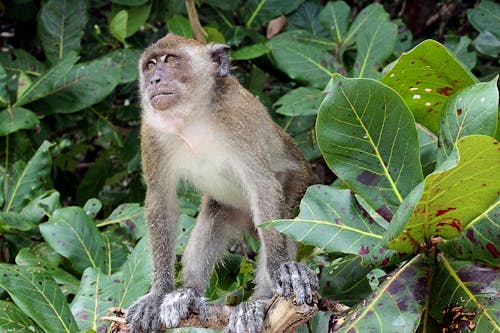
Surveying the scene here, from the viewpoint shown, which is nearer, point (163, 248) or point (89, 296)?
point (89, 296)

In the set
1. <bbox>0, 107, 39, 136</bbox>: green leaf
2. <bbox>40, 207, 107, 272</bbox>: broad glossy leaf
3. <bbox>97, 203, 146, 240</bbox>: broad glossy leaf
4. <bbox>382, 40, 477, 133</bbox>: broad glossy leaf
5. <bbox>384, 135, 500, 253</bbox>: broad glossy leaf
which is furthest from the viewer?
<bbox>0, 107, 39, 136</bbox>: green leaf

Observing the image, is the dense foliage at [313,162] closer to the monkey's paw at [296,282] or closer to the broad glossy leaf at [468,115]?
the broad glossy leaf at [468,115]

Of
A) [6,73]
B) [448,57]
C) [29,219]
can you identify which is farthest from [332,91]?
[6,73]

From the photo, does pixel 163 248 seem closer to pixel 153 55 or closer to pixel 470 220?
pixel 153 55

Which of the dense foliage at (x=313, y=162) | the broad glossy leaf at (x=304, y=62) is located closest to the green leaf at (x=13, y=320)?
Answer: the dense foliage at (x=313, y=162)

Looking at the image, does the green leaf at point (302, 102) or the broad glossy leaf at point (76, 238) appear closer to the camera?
the broad glossy leaf at point (76, 238)

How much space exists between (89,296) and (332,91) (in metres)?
2.01

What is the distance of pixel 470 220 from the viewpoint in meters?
2.86

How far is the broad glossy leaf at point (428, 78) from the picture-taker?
316cm

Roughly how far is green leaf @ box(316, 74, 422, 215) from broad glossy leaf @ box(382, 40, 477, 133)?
1.20 feet

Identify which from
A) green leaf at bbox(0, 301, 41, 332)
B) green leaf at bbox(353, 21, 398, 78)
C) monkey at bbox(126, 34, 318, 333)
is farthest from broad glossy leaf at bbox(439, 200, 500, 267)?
green leaf at bbox(353, 21, 398, 78)

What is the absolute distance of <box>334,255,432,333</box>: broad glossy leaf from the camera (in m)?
2.76

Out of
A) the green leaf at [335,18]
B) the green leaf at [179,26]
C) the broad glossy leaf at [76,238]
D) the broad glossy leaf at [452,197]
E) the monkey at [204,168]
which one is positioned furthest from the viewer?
the green leaf at [335,18]

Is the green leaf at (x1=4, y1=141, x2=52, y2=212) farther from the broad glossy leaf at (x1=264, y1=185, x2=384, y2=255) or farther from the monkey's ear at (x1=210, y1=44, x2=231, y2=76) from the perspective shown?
the broad glossy leaf at (x1=264, y1=185, x2=384, y2=255)
